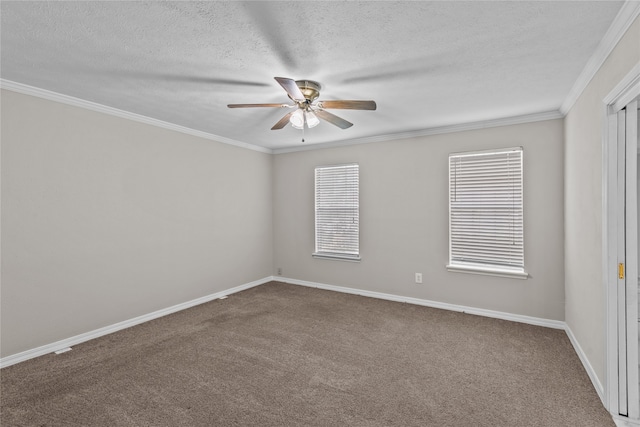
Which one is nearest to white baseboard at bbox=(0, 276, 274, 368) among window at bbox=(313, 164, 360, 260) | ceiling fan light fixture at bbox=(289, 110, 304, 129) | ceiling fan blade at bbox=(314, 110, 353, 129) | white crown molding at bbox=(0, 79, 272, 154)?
window at bbox=(313, 164, 360, 260)

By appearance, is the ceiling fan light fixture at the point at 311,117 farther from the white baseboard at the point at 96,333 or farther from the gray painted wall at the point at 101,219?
the white baseboard at the point at 96,333

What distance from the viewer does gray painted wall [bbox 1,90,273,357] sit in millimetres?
2736

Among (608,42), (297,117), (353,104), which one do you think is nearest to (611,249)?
(608,42)

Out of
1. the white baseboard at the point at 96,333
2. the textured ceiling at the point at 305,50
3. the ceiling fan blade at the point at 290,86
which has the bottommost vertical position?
the white baseboard at the point at 96,333

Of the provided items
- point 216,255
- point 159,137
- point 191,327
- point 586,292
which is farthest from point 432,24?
point 216,255

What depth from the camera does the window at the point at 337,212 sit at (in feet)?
16.2

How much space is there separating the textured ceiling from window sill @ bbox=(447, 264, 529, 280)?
1900mm

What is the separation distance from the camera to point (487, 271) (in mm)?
3816

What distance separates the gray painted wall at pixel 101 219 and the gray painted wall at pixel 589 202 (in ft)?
14.1

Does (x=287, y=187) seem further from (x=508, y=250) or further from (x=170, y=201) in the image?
(x=508, y=250)

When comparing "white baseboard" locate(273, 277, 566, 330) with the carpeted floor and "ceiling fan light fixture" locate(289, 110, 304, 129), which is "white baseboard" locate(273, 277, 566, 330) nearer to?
the carpeted floor

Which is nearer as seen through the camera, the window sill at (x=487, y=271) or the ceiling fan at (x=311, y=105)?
the ceiling fan at (x=311, y=105)

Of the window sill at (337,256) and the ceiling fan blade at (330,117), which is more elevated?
the ceiling fan blade at (330,117)

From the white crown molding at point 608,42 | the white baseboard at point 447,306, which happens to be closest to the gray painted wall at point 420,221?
the white baseboard at point 447,306
